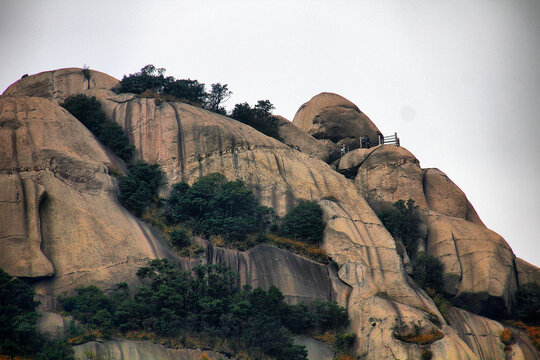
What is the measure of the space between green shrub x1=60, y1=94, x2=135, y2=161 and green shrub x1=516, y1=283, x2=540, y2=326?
27.5m

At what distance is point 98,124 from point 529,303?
30.9 m

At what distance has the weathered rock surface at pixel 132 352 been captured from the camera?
35688 millimetres

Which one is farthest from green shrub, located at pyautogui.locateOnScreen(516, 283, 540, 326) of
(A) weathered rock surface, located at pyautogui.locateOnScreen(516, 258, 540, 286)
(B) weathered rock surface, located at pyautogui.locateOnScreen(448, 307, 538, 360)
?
(B) weathered rock surface, located at pyautogui.locateOnScreen(448, 307, 538, 360)

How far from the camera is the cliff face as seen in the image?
41.6 metres

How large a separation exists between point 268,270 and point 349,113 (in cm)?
2465

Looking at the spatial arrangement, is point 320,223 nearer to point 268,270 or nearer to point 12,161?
point 268,270

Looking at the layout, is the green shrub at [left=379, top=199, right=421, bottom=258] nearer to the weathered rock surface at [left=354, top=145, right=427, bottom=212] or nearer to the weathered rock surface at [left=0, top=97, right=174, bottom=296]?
the weathered rock surface at [left=354, top=145, right=427, bottom=212]

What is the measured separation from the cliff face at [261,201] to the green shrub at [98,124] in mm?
855

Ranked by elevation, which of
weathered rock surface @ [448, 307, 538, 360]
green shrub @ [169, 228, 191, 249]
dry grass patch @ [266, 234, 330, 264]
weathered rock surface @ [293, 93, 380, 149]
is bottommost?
weathered rock surface @ [448, 307, 538, 360]

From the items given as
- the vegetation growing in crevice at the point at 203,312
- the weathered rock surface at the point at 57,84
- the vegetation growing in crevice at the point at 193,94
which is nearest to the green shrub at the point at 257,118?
the vegetation growing in crevice at the point at 193,94

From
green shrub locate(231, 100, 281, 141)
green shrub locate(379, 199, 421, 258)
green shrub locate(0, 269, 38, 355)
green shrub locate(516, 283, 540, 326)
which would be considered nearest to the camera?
green shrub locate(0, 269, 38, 355)

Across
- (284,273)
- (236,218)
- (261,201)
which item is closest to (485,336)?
(284,273)

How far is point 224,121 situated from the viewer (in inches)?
2156

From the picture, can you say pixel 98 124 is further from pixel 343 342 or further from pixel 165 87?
pixel 343 342
